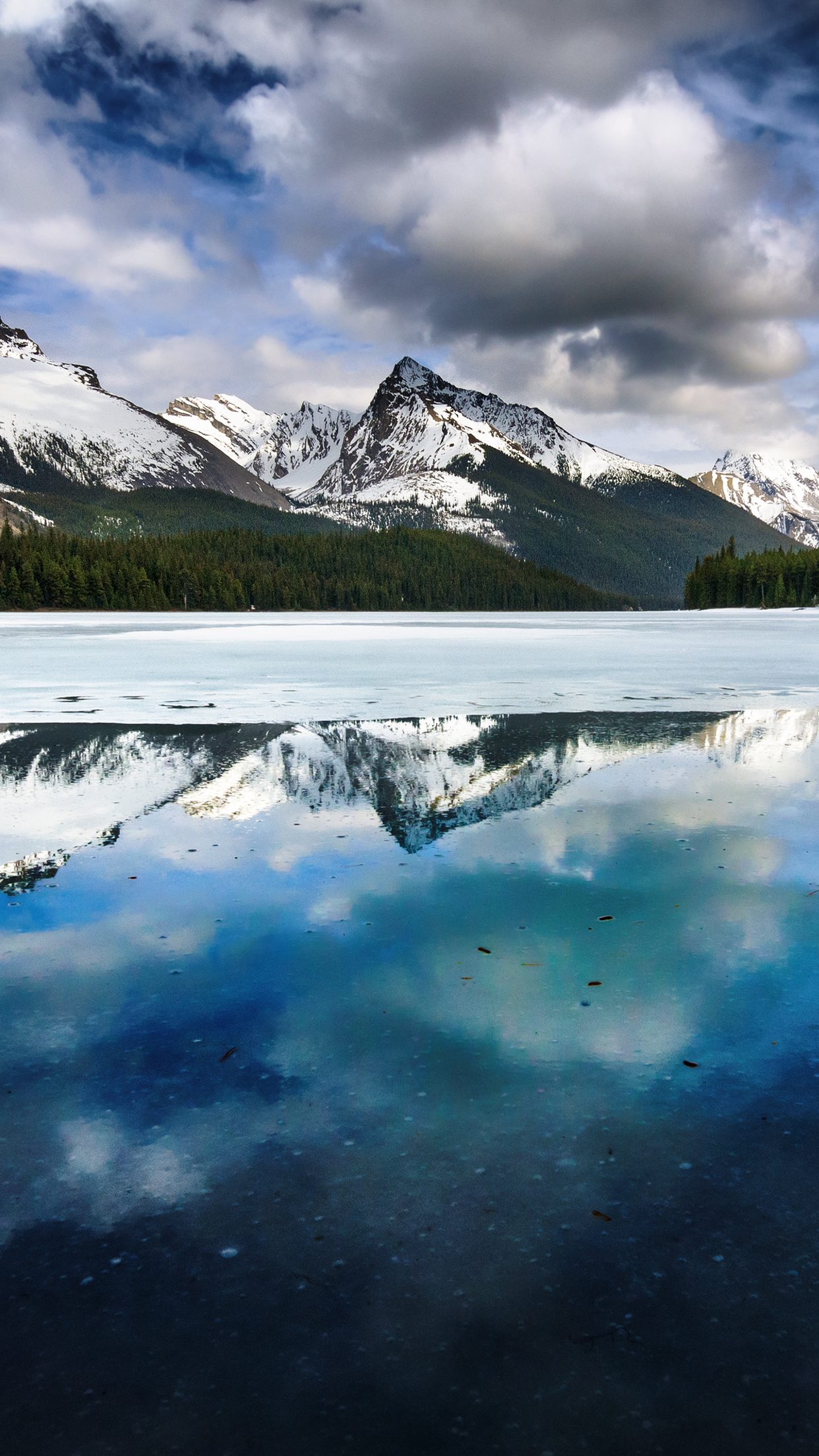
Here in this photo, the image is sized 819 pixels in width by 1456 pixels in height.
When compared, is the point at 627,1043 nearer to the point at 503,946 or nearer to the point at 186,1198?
the point at 503,946

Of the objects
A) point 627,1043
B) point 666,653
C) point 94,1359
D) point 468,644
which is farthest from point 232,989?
point 468,644

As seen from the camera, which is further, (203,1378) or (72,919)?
(72,919)

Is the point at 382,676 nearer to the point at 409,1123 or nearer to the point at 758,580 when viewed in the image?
the point at 409,1123

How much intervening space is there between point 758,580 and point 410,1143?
182m

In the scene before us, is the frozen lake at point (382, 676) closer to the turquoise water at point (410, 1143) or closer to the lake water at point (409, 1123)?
the lake water at point (409, 1123)

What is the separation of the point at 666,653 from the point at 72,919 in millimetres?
40516

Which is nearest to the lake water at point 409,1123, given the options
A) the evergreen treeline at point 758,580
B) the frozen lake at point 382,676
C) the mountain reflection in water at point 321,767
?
the mountain reflection in water at point 321,767

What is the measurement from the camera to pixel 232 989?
642 cm

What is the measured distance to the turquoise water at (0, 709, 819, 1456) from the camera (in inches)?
125

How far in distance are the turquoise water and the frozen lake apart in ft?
38.9

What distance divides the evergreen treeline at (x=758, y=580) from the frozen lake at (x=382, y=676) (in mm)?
108393

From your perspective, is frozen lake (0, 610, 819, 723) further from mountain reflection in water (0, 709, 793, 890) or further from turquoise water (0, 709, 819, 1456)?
turquoise water (0, 709, 819, 1456)

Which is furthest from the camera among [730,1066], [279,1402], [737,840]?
[737,840]

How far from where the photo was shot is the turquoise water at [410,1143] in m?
3.18
